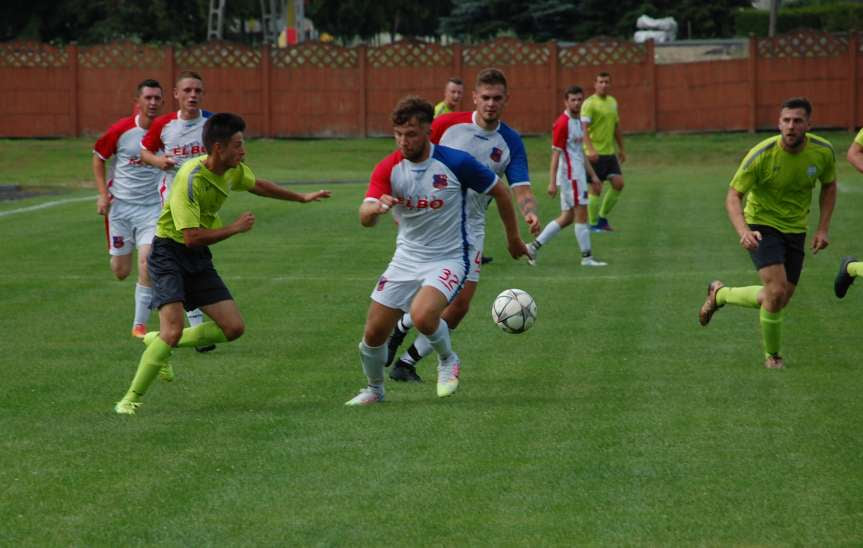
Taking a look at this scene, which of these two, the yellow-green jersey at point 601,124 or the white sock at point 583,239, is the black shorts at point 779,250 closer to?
the white sock at point 583,239

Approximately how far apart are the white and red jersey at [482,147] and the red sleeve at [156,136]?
2.58m

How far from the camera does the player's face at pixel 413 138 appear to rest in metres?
8.82

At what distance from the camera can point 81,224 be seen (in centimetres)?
2302

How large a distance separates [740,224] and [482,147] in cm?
196

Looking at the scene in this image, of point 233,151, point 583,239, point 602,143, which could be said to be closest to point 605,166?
point 602,143

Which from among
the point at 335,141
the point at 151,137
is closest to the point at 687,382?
the point at 151,137

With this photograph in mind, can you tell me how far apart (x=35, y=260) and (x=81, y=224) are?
447 cm

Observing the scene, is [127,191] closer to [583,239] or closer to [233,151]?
[233,151]

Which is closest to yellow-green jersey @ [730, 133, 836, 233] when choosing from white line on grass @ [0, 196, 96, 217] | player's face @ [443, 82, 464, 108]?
player's face @ [443, 82, 464, 108]

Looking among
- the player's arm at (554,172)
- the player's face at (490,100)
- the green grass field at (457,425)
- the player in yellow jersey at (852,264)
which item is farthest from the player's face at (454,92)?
the player's face at (490,100)

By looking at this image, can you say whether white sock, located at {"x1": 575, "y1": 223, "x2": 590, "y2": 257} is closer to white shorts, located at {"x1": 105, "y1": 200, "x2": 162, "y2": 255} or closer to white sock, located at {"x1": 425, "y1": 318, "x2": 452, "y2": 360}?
white shorts, located at {"x1": 105, "y1": 200, "x2": 162, "y2": 255}

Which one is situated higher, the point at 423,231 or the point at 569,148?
the point at 569,148

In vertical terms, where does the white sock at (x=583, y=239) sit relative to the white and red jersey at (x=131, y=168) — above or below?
below

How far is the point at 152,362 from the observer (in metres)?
9.22
